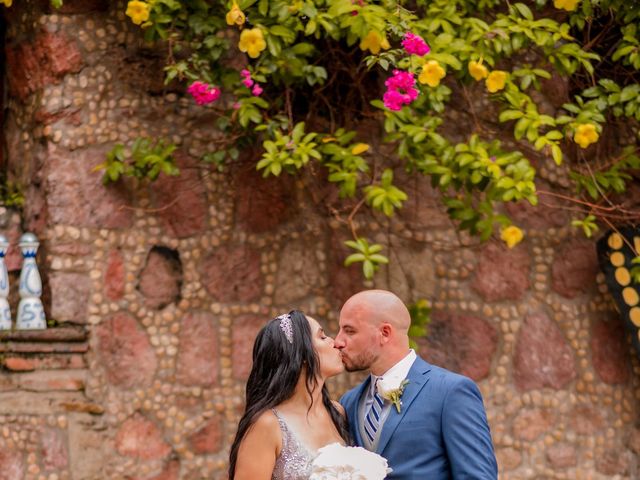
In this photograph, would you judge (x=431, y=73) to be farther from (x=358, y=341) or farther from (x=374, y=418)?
(x=374, y=418)

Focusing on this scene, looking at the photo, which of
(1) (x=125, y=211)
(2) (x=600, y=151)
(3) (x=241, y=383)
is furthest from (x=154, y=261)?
(2) (x=600, y=151)

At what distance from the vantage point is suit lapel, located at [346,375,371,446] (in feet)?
12.6

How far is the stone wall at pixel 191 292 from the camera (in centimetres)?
546

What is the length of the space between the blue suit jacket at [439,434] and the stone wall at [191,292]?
7.02ft

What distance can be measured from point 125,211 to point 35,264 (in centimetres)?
49

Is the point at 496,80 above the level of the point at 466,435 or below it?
above

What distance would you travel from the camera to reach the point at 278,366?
3.71 metres

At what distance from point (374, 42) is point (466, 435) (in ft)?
6.93

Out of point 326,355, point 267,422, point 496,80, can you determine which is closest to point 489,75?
point 496,80

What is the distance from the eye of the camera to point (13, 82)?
5871 millimetres

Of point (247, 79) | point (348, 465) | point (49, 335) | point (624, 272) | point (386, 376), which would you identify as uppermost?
point (247, 79)

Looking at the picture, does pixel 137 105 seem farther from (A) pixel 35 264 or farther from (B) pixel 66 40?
(A) pixel 35 264

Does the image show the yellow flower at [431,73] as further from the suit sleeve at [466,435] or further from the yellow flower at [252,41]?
the suit sleeve at [466,435]

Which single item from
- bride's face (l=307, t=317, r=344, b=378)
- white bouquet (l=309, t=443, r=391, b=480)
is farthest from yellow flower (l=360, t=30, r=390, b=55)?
white bouquet (l=309, t=443, r=391, b=480)
